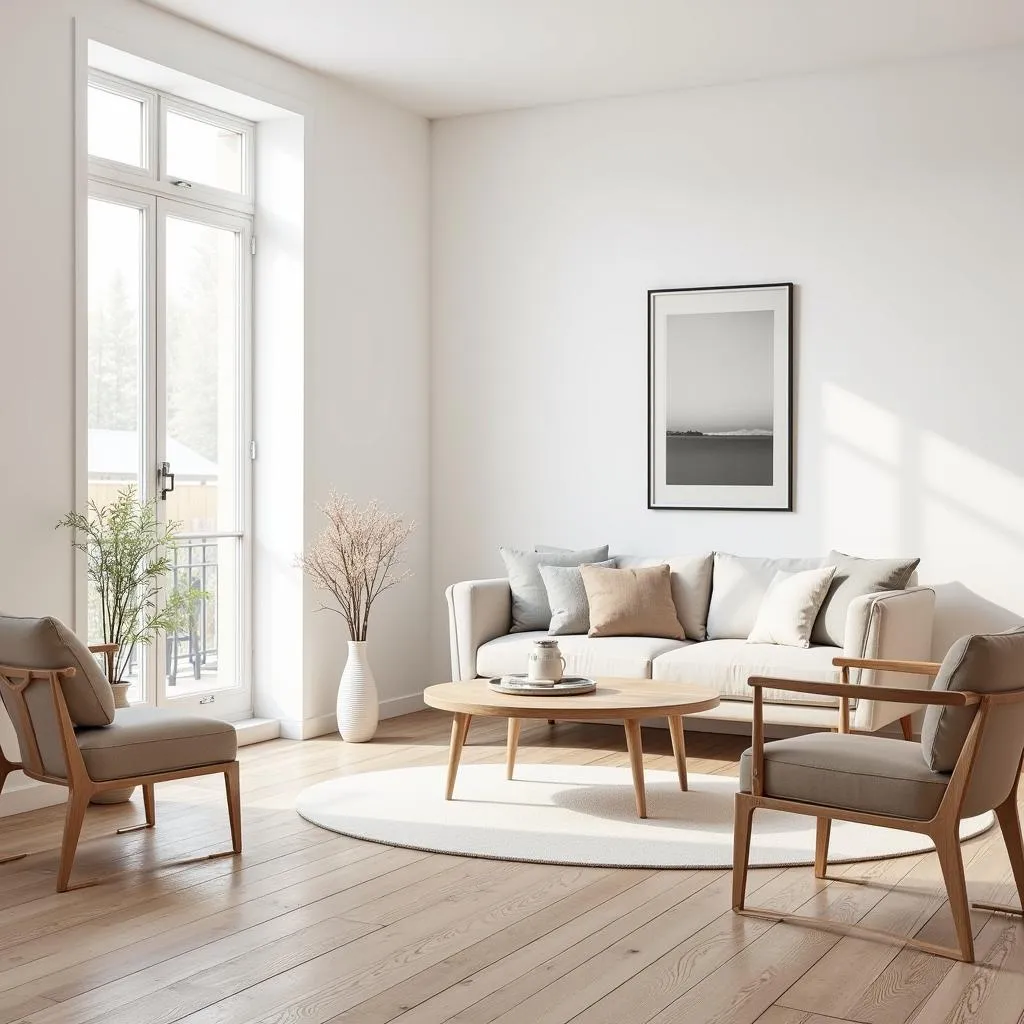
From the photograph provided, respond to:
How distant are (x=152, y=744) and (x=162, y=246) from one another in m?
2.74

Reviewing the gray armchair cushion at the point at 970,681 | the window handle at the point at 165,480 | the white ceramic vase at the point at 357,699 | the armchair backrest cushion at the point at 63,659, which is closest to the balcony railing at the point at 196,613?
the window handle at the point at 165,480

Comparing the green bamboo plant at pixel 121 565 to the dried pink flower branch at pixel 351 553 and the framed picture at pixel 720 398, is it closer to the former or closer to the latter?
the dried pink flower branch at pixel 351 553

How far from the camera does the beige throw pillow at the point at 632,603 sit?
20.4 feet

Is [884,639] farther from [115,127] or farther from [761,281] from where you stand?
[115,127]

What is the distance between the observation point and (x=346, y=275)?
22.3 ft

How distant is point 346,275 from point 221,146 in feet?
2.91

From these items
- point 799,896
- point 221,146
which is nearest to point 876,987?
point 799,896

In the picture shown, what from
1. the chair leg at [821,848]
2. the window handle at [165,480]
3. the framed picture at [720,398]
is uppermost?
the framed picture at [720,398]

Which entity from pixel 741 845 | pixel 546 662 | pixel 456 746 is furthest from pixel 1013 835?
pixel 456 746

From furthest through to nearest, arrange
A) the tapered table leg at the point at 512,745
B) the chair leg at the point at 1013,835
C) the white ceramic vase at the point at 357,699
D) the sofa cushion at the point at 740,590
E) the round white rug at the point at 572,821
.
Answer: the white ceramic vase at the point at 357,699 → the sofa cushion at the point at 740,590 → the tapered table leg at the point at 512,745 → the round white rug at the point at 572,821 → the chair leg at the point at 1013,835

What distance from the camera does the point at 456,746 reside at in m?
4.95

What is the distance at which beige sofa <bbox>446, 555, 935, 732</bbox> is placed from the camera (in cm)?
549

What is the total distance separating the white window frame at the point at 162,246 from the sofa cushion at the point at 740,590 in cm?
233

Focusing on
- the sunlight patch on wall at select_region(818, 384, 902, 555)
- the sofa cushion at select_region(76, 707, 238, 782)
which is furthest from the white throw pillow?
the sofa cushion at select_region(76, 707, 238, 782)
